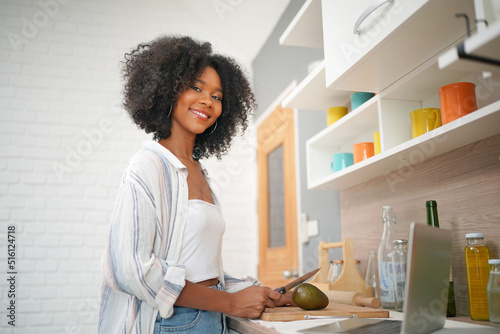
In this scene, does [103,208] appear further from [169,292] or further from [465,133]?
[465,133]

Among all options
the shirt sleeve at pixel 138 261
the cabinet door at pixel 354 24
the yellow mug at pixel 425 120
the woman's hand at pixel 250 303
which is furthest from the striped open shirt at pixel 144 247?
the yellow mug at pixel 425 120

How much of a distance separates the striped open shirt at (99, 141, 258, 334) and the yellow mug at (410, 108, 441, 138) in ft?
2.41

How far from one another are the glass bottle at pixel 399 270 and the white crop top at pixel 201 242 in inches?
22.8

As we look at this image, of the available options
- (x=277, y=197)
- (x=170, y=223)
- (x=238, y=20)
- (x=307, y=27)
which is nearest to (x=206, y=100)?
(x=170, y=223)

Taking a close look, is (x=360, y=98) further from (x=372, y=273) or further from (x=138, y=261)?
(x=138, y=261)

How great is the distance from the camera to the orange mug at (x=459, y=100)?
1.15 metres

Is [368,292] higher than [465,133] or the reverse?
the reverse

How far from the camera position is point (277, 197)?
10.8 feet

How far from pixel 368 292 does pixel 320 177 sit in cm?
59

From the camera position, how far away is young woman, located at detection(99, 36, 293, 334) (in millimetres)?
1079

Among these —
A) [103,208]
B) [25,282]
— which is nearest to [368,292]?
[103,208]

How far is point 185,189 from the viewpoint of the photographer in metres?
1.27

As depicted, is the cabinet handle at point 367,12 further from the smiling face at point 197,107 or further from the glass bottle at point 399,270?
the glass bottle at point 399,270

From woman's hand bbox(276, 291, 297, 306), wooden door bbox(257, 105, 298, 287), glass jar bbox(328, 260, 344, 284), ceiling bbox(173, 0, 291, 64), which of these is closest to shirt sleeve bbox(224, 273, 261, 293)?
woman's hand bbox(276, 291, 297, 306)
